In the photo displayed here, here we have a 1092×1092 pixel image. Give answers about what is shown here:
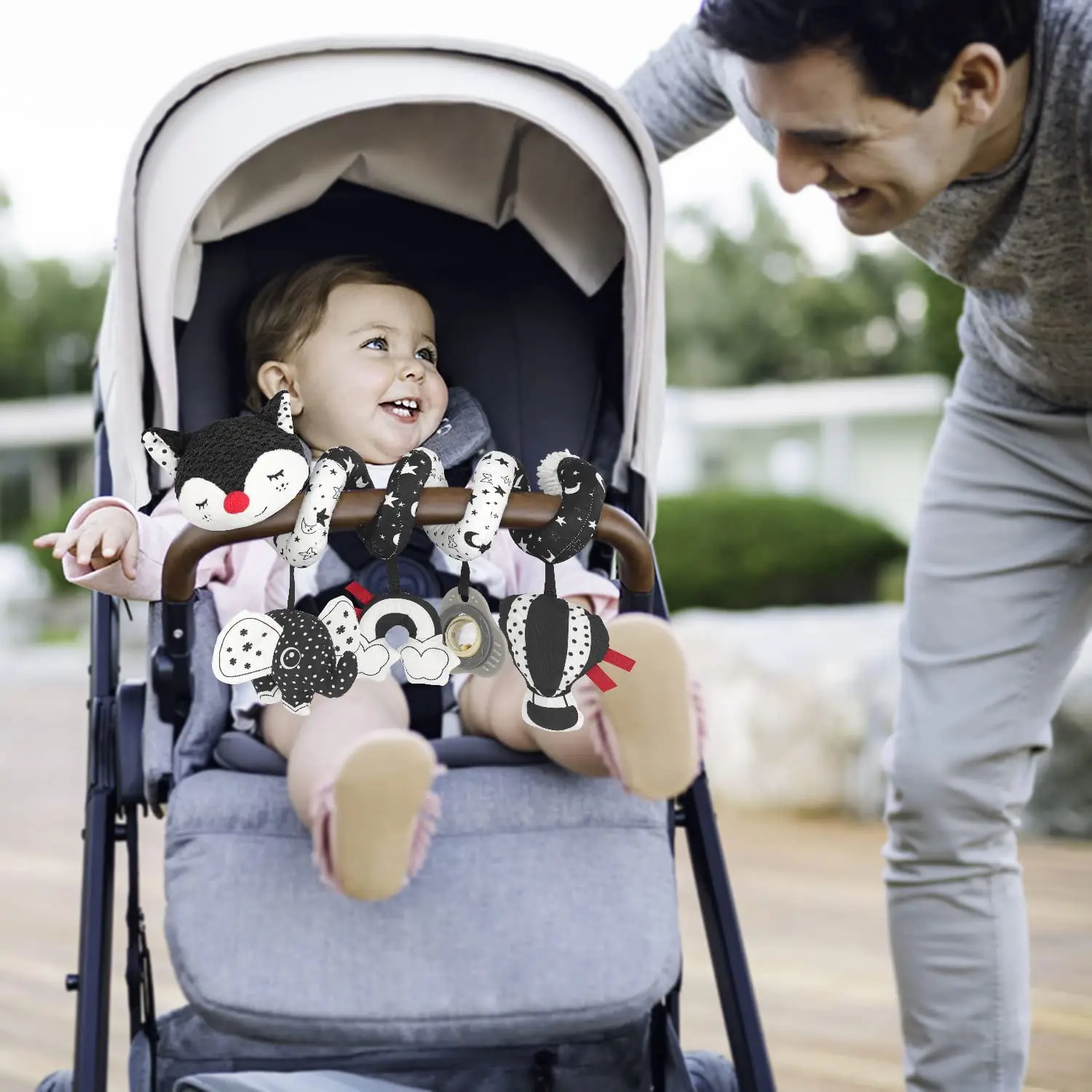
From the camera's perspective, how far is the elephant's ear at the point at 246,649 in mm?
1138

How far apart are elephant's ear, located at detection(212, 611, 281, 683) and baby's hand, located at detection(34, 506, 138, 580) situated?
0.93 ft

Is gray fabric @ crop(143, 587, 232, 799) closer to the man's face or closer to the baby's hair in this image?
the baby's hair

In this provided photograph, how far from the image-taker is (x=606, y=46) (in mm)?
2707

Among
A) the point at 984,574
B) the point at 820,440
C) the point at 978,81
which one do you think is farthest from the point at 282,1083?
the point at 820,440

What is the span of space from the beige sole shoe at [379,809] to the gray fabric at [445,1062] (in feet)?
2.06

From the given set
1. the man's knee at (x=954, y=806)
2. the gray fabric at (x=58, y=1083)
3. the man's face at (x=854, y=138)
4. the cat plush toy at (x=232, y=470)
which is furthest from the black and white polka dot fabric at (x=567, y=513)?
the gray fabric at (x=58, y=1083)

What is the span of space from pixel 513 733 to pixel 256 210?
0.71m

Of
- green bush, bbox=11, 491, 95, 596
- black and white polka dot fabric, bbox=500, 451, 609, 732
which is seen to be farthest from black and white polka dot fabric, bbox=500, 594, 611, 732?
green bush, bbox=11, 491, 95, 596

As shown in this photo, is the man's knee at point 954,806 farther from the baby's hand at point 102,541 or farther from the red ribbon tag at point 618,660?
the baby's hand at point 102,541

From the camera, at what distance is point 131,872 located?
1.89 m

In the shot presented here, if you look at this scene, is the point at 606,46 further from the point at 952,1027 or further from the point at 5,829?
the point at 5,829

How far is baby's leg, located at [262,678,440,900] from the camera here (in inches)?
51.9

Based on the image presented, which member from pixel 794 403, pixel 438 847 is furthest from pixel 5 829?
pixel 794 403

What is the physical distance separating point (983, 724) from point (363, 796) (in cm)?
94
